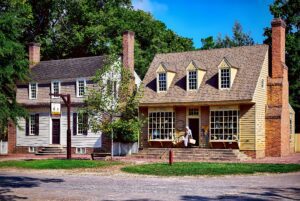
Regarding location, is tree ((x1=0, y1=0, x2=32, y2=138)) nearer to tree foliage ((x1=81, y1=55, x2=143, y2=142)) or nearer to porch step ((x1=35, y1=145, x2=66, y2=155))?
tree foliage ((x1=81, y1=55, x2=143, y2=142))

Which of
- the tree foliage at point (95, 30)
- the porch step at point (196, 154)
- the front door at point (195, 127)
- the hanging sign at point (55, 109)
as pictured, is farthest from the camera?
the tree foliage at point (95, 30)

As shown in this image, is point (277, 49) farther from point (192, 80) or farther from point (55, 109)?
point (55, 109)

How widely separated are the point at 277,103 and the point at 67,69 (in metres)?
19.0

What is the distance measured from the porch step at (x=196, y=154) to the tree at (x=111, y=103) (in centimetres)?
314

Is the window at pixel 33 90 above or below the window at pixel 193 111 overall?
above

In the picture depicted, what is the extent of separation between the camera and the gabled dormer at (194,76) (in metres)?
38.3

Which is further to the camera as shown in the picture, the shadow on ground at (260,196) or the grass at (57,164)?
the grass at (57,164)

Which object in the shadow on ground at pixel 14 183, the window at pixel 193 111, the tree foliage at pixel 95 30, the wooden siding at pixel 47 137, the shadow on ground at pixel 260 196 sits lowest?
the shadow on ground at pixel 14 183

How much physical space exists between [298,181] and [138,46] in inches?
1452

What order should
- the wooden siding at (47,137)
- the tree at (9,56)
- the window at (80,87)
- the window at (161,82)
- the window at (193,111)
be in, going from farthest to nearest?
the window at (80,87) < the wooden siding at (47,137) < the window at (161,82) < the window at (193,111) < the tree at (9,56)

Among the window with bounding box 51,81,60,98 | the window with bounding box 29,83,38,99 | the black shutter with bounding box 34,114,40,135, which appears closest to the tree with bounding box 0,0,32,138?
the window with bounding box 51,81,60,98

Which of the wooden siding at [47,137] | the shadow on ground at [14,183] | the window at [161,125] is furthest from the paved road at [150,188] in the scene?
the wooden siding at [47,137]

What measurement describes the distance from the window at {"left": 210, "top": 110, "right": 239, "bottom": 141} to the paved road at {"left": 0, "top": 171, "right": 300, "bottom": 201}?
38.2 ft

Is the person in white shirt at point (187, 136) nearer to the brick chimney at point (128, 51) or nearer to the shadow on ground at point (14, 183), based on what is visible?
the brick chimney at point (128, 51)
